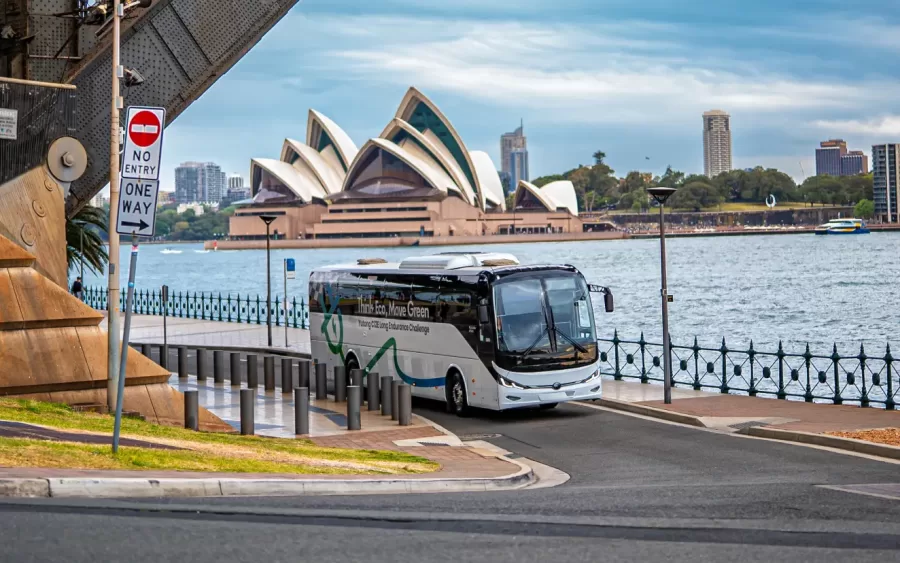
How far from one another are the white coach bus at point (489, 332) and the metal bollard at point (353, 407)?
2552 mm

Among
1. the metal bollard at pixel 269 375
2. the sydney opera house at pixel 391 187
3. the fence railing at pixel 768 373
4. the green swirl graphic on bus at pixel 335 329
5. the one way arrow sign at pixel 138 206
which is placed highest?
the sydney opera house at pixel 391 187

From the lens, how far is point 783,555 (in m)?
7.63

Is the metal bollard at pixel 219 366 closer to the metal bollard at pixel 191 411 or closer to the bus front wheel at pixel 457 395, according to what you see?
the bus front wheel at pixel 457 395

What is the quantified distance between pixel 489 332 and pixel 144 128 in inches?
334

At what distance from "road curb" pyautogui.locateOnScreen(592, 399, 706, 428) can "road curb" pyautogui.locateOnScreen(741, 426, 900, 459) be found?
1.42 m

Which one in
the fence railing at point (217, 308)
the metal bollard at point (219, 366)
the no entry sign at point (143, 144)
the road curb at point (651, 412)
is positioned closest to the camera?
the no entry sign at point (143, 144)

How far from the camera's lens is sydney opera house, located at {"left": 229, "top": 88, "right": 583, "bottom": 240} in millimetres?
147000

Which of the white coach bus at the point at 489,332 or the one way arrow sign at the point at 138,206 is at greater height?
the one way arrow sign at the point at 138,206

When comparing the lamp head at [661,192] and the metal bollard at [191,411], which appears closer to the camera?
the metal bollard at [191,411]

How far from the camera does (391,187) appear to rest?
16488 cm

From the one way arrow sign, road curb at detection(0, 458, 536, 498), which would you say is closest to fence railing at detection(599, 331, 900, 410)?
road curb at detection(0, 458, 536, 498)

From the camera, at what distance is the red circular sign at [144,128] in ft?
42.4

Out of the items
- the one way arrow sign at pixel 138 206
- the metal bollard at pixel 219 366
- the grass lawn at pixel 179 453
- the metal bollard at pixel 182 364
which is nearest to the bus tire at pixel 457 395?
the grass lawn at pixel 179 453

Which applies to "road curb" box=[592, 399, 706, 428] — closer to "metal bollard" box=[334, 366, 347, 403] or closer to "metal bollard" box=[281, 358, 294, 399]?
"metal bollard" box=[334, 366, 347, 403]
